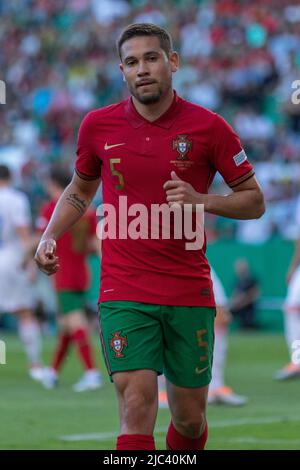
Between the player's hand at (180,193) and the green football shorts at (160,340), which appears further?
the green football shorts at (160,340)

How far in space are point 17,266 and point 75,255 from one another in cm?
128

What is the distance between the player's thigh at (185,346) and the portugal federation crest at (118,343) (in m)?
0.26

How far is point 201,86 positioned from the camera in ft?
83.6

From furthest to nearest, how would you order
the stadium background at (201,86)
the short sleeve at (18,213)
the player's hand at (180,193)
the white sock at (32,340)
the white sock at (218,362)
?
the stadium background at (201,86), the white sock at (32,340), the short sleeve at (18,213), the white sock at (218,362), the player's hand at (180,193)

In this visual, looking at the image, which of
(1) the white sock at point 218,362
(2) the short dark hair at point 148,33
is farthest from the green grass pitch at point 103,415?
(2) the short dark hair at point 148,33

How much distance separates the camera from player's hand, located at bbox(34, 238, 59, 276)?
643 cm

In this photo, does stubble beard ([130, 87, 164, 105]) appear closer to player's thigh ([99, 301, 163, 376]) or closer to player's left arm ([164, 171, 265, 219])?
player's left arm ([164, 171, 265, 219])

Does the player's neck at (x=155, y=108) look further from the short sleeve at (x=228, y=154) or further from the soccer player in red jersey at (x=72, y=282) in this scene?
the soccer player in red jersey at (x=72, y=282)

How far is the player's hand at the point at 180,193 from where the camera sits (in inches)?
239

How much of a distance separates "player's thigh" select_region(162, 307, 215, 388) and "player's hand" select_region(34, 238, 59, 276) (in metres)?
0.65
